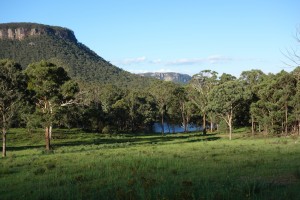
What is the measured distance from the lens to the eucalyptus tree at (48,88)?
145 ft

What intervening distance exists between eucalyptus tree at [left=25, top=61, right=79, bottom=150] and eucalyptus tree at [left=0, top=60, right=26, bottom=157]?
5.56 feet

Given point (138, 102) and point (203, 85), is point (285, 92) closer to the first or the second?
point (203, 85)

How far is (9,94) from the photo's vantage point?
3684 centimetres

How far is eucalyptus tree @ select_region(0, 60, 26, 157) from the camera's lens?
34903 millimetres

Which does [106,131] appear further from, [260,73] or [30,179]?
[30,179]

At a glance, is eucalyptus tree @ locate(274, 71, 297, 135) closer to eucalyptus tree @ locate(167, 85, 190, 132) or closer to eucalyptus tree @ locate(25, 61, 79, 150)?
eucalyptus tree @ locate(25, 61, 79, 150)

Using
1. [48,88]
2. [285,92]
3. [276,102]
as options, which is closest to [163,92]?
[276,102]

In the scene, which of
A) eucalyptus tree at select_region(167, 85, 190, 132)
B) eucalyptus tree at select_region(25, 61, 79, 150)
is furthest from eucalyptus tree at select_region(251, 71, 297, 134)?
eucalyptus tree at select_region(167, 85, 190, 132)

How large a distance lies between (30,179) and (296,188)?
12526 mm

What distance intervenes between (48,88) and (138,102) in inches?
2409

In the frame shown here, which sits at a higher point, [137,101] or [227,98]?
[137,101]

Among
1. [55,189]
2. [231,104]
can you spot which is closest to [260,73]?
[231,104]

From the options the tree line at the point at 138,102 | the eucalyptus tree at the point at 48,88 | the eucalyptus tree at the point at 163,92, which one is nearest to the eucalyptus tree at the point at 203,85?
the tree line at the point at 138,102

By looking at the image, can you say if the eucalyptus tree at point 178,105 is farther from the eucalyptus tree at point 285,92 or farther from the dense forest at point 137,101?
the eucalyptus tree at point 285,92
